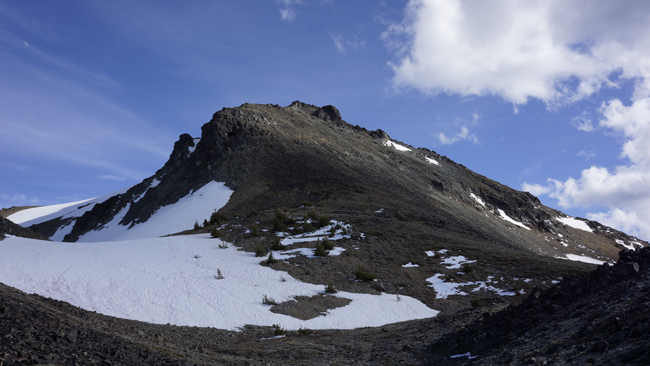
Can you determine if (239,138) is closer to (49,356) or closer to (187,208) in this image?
(187,208)

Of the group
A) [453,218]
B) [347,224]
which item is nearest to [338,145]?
[453,218]

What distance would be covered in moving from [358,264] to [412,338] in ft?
28.5

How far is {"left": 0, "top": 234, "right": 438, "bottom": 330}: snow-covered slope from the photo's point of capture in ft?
38.3

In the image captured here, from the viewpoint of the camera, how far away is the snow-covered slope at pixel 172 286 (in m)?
11.7

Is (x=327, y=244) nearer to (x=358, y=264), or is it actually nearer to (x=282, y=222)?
(x=358, y=264)

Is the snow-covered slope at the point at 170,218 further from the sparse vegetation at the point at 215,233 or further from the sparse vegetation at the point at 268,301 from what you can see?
the sparse vegetation at the point at 268,301

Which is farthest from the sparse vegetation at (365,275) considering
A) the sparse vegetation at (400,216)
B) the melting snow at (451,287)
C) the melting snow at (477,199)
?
the melting snow at (477,199)

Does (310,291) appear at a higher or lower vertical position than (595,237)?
lower

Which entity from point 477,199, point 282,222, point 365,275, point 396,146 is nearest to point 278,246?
point 282,222

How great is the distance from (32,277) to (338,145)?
3488 centimetres

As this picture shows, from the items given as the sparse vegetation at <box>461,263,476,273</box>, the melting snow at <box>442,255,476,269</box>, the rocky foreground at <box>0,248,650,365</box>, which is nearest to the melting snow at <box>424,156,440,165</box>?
the melting snow at <box>442,255,476,269</box>

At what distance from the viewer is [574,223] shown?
199 ft

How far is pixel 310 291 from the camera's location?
1493cm

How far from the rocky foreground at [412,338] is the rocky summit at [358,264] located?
0.04m
